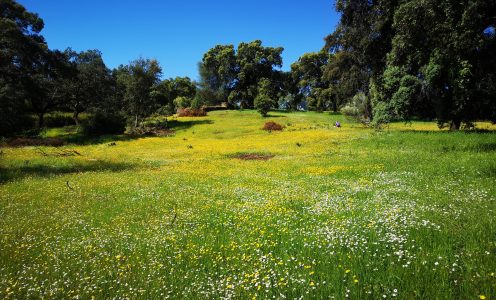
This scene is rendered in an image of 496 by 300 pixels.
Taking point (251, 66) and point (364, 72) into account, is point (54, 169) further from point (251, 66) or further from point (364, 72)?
point (251, 66)

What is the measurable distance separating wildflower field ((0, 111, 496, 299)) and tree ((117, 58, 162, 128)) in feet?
137

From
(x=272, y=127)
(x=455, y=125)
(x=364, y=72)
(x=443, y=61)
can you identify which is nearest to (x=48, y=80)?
(x=272, y=127)

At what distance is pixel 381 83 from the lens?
37.5 m

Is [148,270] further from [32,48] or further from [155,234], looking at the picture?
[32,48]

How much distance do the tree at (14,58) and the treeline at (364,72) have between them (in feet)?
0.43

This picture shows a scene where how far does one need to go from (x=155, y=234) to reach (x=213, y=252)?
2566 mm

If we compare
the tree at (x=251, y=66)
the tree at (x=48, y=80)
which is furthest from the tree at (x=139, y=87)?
the tree at (x=251, y=66)

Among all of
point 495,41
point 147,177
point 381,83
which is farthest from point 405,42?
point 147,177

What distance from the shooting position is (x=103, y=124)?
54.8 meters

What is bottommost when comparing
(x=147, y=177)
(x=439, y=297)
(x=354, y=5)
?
(x=147, y=177)

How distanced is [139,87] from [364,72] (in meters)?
39.6

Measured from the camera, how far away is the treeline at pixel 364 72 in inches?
801

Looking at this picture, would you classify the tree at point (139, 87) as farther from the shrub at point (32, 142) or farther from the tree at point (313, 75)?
the tree at point (313, 75)

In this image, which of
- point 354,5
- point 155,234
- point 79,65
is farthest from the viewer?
point 79,65
